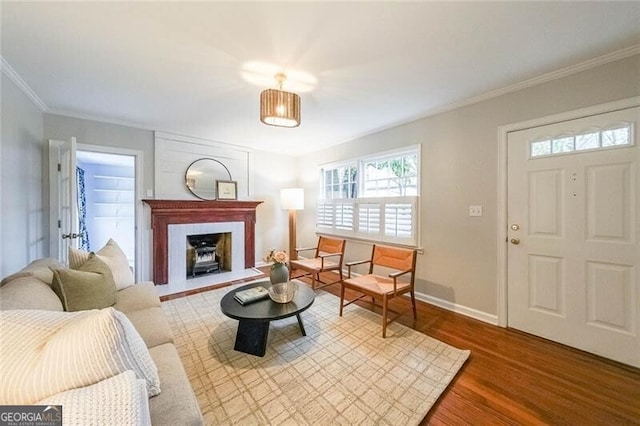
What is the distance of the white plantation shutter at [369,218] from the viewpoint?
3645 millimetres

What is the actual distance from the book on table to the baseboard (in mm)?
2019

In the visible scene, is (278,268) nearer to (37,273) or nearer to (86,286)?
(86,286)

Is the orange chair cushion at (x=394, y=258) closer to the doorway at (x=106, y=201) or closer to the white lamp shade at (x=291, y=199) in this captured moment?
the white lamp shade at (x=291, y=199)

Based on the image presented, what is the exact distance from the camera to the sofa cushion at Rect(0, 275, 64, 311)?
121cm

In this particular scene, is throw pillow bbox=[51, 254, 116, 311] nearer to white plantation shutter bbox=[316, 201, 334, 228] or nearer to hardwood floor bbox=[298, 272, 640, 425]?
hardwood floor bbox=[298, 272, 640, 425]

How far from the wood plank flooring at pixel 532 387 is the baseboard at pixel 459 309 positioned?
9.2 inches

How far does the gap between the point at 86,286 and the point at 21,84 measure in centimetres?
225

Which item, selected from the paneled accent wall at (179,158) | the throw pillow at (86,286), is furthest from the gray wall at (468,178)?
the throw pillow at (86,286)

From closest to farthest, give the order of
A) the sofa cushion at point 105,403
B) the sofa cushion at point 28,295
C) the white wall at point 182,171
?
the sofa cushion at point 105,403 → the sofa cushion at point 28,295 → the white wall at point 182,171

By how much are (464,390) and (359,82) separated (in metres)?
2.64

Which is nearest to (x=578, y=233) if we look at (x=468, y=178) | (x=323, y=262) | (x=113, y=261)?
(x=468, y=178)

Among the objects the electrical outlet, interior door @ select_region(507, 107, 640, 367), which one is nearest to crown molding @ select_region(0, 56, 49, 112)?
the electrical outlet

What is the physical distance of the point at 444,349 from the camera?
2.09 m

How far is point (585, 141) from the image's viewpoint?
2.04 m
